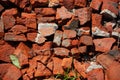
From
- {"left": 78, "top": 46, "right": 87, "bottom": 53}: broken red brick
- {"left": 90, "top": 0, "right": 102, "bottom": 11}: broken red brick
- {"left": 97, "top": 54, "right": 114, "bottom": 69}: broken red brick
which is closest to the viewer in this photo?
{"left": 97, "top": 54, "right": 114, "bottom": 69}: broken red brick

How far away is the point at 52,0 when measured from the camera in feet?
12.6

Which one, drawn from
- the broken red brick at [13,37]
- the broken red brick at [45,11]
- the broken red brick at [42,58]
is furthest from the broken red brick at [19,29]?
the broken red brick at [42,58]

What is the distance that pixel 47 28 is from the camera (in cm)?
381

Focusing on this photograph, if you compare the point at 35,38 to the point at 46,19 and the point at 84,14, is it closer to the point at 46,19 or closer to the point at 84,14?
the point at 46,19

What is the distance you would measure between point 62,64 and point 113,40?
69cm

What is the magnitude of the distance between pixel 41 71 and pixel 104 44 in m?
0.84

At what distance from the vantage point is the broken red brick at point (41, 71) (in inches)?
146

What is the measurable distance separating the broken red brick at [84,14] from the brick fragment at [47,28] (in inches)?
12.5

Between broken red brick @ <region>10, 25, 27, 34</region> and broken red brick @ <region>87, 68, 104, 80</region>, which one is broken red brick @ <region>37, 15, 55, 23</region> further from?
broken red brick @ <region>87, 68, 104, 80</region>

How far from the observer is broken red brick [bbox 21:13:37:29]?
12.5 ft

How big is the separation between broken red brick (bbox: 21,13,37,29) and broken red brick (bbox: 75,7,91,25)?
544 mm

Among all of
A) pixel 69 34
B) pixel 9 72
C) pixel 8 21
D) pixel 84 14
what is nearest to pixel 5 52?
pixel 9 72

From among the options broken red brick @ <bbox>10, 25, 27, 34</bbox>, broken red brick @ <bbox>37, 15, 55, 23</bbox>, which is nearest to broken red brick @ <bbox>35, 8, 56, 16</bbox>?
broken red brick @ <bbox>37, 15, 55, 23</bbox>

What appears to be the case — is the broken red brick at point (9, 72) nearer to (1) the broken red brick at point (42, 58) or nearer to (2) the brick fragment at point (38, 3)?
(1) the broken red brick at point (42, 58)
